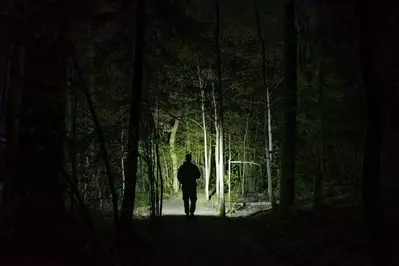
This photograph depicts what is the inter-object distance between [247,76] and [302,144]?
33.6 ft

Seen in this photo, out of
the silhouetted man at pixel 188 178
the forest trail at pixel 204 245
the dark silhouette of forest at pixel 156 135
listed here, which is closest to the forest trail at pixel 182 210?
the dark silhouette of forest at pixel 156 135

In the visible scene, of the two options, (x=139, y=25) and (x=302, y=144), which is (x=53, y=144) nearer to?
(x=139, y=25)

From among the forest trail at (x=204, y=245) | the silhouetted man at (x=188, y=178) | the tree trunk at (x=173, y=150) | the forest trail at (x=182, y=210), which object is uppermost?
the tree trunk at (x=173, y=150)

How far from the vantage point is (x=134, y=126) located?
452 inches

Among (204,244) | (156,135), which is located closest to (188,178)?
(156,135)

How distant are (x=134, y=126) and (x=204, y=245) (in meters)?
3.15

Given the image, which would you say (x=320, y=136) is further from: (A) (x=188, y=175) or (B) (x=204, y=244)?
(B) (x=204, y=244)

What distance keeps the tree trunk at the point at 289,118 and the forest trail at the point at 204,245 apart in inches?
64.1

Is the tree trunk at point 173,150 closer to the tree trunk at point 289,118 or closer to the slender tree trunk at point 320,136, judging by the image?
the slender tree trunk at point 320,136

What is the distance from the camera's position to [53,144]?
912 centimetres

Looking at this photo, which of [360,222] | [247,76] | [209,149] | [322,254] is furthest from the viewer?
[209,149]

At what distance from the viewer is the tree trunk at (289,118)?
597 inches

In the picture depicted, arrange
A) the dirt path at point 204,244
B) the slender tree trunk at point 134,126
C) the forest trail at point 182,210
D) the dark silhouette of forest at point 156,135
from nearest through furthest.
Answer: the dark silhouette of forest at point 156,135, the dirt path at point 204,244, the slender tree trunk at point 134,126, the forest trail at point 182,210

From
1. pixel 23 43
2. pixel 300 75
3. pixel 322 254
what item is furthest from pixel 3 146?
pixel 300 75
